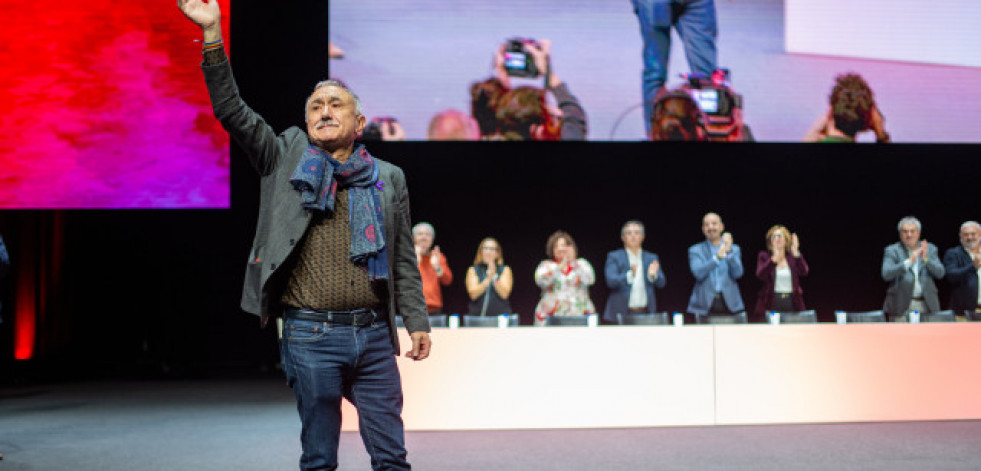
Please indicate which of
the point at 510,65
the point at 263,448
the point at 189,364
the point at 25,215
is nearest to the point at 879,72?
the point at 510,65

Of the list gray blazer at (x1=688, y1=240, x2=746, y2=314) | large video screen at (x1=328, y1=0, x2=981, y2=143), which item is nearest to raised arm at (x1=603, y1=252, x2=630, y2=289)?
gray blazer at (x1=688, y1=240, x2=746, y2=314)

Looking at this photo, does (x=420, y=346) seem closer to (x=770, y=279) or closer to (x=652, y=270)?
(x=652, y=270)

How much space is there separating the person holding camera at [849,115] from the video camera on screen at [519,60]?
2062mm

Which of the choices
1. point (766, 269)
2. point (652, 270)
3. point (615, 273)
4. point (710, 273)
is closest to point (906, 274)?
point (766, 269)

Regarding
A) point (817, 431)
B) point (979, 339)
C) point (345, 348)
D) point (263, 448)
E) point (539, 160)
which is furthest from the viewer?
point (539, 160)

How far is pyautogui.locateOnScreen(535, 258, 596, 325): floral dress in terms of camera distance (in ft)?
16.8

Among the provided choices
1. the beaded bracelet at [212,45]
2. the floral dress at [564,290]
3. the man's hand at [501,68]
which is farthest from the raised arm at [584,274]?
the beaded bracelet at [212,45]

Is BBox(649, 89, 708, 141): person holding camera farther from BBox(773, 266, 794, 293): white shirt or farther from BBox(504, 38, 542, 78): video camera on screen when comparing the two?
BBox(773, 266, 794, 293): white shirt

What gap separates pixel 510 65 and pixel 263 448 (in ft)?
11.4

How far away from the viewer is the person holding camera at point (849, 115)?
6.38 metres

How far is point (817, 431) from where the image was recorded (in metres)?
4.18

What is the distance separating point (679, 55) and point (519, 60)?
1.16 m

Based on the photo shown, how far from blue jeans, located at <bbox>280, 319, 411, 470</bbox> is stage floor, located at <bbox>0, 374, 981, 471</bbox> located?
164 centimetres

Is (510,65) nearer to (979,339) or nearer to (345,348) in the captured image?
(979,339)
